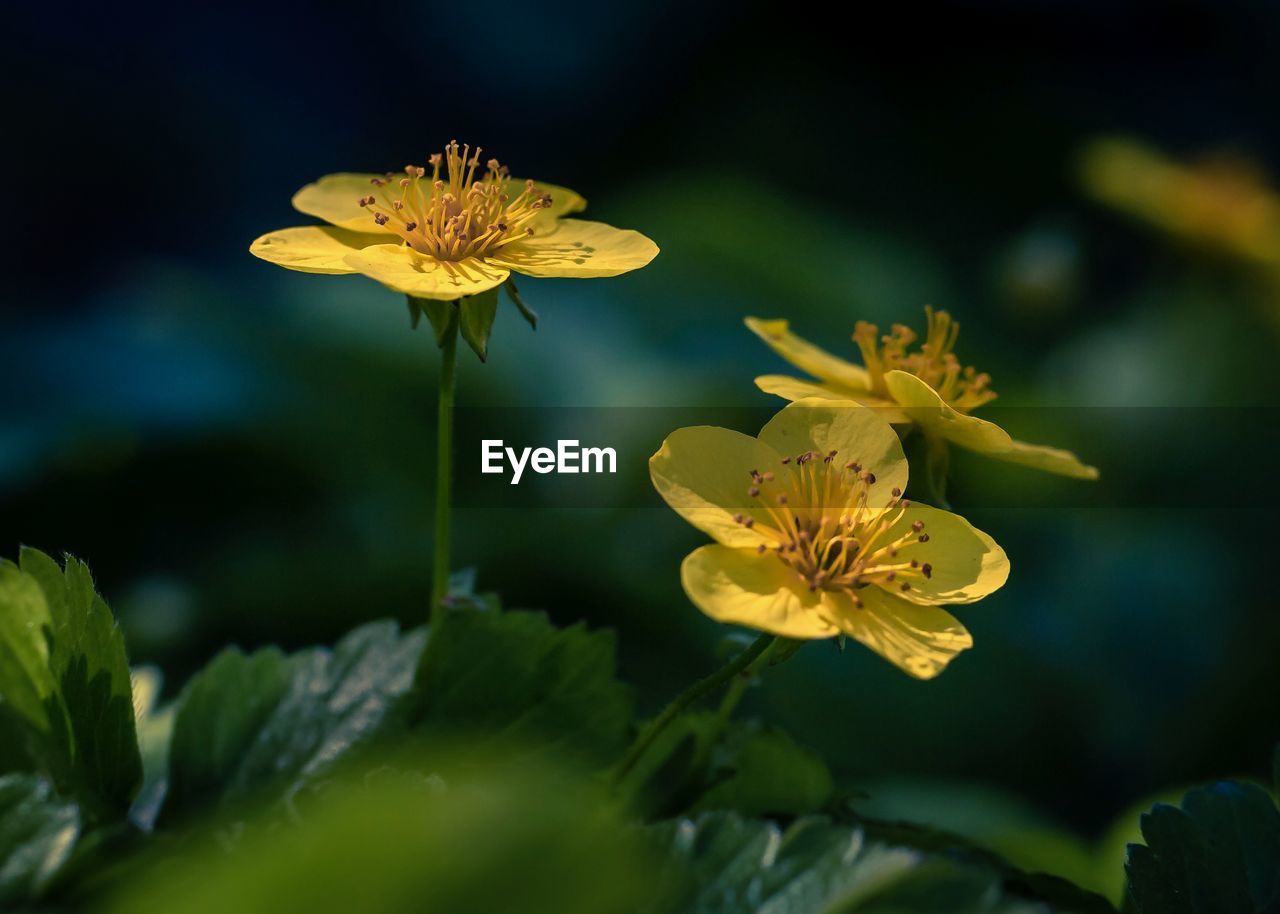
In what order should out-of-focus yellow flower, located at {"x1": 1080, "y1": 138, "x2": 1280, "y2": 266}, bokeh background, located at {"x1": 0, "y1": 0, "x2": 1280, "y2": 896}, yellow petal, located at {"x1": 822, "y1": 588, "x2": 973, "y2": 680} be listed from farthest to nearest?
out-of-focus yellow flower, located at {"x1": 1080, "y1": 138, "x2": 1280, "y2": 266}
bokeh background, located at {"x1": 0, "y1": 0, "x2": 1280, "y2": 896}
yellow petal, located at {"x1": 822, "y1": 588, "x2": 973, "y2": 680}

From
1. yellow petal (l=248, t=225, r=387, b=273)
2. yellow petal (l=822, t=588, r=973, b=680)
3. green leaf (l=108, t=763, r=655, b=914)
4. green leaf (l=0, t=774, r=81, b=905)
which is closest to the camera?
green leaf (l=108, t=763, r=655, b=914)

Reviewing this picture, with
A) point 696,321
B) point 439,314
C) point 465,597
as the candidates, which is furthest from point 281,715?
point 696,321

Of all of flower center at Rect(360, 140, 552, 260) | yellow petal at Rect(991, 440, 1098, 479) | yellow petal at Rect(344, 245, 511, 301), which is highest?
flower center at Rect(360, 140, 552, 260)

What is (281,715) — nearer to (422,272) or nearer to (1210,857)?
(422,272)

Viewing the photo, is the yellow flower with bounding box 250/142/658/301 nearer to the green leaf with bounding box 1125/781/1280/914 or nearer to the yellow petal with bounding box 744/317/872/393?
the yellow petal with bounding box 744/317/872/393

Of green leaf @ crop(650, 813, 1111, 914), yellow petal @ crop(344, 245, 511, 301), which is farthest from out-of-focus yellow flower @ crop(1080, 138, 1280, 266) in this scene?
green leaf @ crop(650, 813, 1111, 914)

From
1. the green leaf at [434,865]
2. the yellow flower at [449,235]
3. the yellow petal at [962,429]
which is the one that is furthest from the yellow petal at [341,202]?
the green leaf at [434,865]

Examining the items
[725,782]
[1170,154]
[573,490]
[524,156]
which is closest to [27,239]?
[524,156]
